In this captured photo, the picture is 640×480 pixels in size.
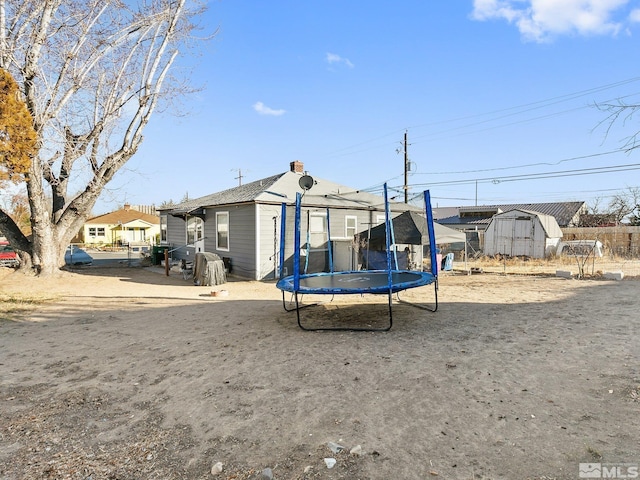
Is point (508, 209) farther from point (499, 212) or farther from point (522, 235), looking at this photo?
point (522, 235)

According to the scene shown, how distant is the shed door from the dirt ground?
14.3 metres

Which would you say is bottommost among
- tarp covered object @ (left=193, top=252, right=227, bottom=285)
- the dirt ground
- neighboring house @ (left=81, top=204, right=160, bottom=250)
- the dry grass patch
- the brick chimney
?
the dirt ground

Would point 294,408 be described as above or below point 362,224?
below

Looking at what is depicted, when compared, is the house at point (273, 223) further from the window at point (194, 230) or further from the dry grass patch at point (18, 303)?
the dry grass patch at point (18, 303)

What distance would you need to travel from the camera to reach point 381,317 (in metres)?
7.22

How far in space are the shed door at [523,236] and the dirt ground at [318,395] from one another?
14318 mm

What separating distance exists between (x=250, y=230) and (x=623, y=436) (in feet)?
37.4

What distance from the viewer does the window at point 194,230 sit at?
1662 centimetres

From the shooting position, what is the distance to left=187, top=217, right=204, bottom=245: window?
54.5ft

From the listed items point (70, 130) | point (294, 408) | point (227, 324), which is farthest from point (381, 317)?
point (70, 130)

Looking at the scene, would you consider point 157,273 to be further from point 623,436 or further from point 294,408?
point 623,436

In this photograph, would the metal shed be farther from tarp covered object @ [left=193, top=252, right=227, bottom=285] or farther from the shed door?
tarp covered object @ [left=193, top=252, right=227, bottom=285]

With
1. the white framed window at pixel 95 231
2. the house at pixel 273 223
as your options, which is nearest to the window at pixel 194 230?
the house at pixel 273 223

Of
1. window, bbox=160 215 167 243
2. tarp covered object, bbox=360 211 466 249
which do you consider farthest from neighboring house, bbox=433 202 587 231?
window, bbox=160 215 167 243
